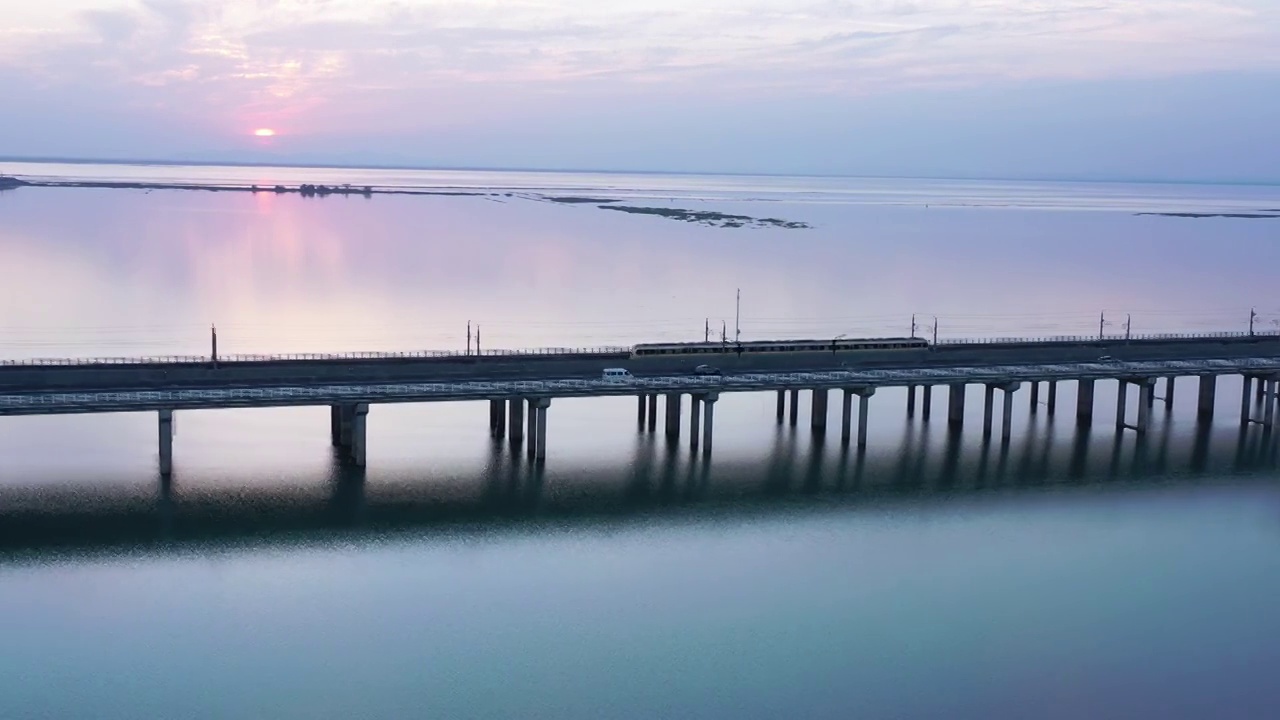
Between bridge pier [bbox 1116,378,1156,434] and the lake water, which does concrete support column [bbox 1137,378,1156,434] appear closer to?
bridge pier [bbox 1116,378,1156,434]

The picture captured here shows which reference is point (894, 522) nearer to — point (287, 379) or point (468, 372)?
point (468, 372)

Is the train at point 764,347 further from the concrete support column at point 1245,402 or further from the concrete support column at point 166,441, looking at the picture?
the concrete support column at point 166,441

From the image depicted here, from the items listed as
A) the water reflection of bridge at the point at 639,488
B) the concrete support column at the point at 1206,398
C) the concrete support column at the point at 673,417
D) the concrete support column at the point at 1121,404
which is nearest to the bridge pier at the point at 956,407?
the water reflection of bridge at the point at 639,488

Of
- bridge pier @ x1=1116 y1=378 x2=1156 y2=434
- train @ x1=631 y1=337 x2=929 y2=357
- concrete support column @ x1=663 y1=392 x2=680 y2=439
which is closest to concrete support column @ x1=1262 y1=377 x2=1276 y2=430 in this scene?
bridge pier @ x1=1116 y1=378 x2=1156 y2=434

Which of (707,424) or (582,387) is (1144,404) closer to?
(707,424)

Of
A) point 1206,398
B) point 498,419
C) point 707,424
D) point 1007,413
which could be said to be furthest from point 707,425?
point 1206,398

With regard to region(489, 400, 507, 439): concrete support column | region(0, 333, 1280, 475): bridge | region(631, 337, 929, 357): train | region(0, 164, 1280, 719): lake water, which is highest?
region(631, 337, 929, 357): train

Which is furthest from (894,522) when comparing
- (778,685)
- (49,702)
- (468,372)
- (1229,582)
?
(49,702)
